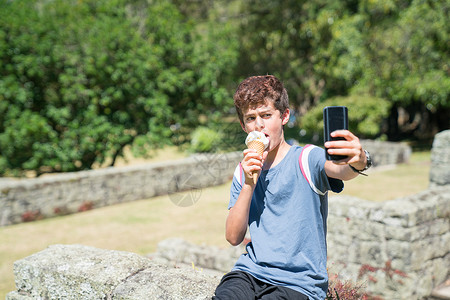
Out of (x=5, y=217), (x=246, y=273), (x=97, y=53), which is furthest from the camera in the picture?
(x=97, y=53)

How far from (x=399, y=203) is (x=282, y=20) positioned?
63.9ft

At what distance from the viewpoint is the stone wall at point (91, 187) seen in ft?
29.5

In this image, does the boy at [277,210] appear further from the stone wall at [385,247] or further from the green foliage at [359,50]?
the green foliage at [359,50]

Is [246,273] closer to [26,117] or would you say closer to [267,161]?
[267,161]

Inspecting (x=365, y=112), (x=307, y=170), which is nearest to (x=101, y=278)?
(x=307, y=170)

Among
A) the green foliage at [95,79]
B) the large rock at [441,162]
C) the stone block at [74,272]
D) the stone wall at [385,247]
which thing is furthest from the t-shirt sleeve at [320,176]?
the green foliage at [95,79]

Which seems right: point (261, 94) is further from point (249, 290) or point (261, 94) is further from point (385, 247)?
point (385, 247)

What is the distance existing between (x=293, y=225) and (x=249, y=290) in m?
0.40

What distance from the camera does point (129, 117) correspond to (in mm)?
13789

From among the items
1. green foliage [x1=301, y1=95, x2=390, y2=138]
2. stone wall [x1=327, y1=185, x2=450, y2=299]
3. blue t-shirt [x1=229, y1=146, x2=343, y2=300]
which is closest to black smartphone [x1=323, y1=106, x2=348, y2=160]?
blue t-shirt [x1=229, y1=146, x2=343, y2=300]

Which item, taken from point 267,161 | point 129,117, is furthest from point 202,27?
point 267,161

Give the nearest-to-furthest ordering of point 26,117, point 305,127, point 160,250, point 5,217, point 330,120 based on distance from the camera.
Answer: point 330,120 → point 160,250 → point 5,217 → point 26,117 → point 305,127

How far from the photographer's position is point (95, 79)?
42.8 feet

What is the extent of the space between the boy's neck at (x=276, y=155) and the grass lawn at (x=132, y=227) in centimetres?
456
